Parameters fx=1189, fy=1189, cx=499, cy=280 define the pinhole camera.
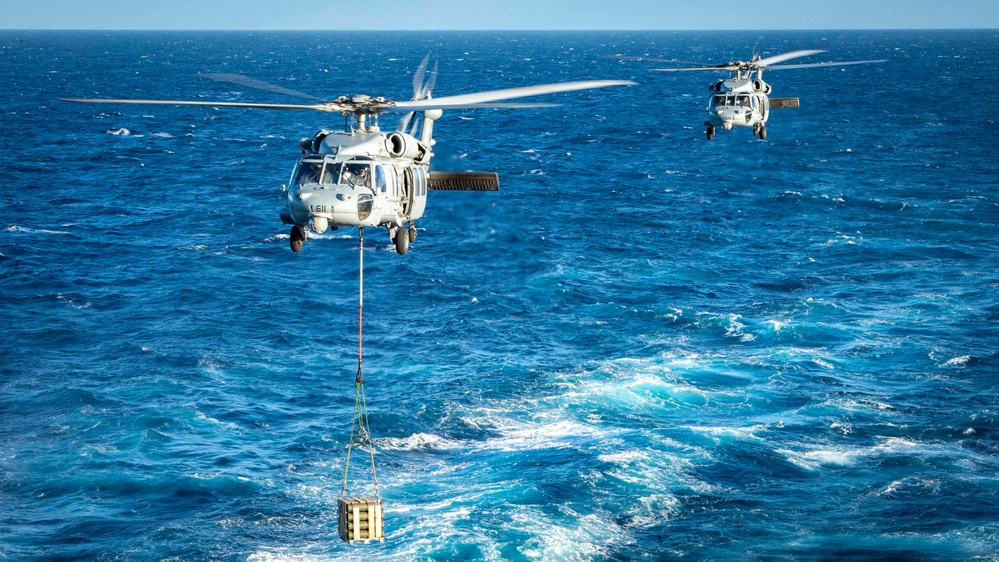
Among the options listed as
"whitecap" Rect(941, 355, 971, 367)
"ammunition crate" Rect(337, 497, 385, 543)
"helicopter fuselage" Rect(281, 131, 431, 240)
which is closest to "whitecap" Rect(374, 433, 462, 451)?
"helicopter fuselage" Rect(281, 131, 431, 240)

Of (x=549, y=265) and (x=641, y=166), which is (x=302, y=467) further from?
(x=641, y=166)

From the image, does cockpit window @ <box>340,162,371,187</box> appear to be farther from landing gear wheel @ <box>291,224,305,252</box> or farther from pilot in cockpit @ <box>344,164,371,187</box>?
landing gear wheel @ <box>291,224,305,252</box>

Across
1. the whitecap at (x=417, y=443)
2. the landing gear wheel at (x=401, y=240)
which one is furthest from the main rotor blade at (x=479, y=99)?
the whitecap at (x=417, y=443)

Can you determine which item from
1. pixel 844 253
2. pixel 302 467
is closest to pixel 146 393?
pixel 302 467

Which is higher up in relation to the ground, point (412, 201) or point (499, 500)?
point (412, 201)

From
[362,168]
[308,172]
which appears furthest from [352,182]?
[308,172]

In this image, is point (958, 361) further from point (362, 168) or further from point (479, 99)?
point (362, 168)

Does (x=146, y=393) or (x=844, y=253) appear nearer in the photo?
(x=146, y=393)
